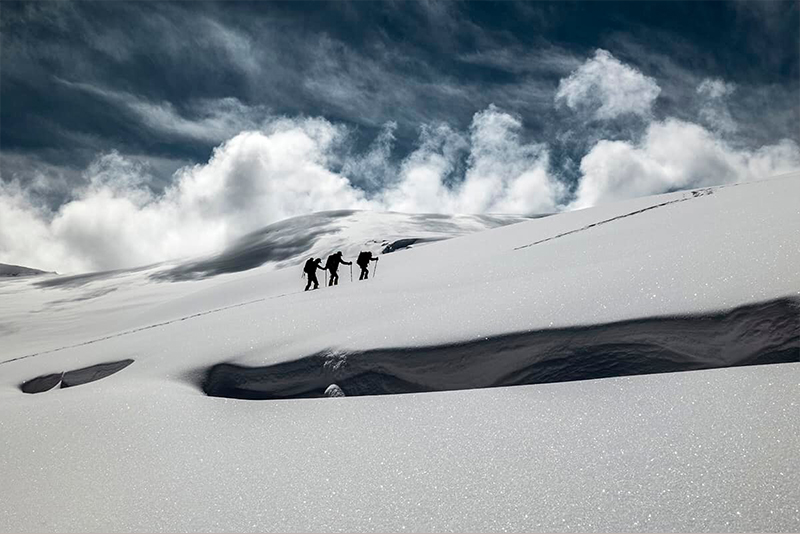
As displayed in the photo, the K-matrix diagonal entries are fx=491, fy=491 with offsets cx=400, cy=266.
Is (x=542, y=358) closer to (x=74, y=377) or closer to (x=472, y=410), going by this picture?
(x=472, y=410)

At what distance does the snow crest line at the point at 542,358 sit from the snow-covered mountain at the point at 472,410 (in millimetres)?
13

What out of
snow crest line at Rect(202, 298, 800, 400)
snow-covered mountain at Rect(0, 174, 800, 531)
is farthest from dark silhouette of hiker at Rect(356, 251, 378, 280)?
snow crest line at Rect(202, 298, 800, 400)

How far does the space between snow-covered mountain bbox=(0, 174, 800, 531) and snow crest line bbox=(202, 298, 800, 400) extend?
0.01 metres

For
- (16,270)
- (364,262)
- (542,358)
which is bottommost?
(542,358)

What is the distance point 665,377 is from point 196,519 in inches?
108

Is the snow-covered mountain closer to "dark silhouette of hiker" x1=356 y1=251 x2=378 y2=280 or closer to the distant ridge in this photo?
"dark silhouette of hiker" x1=356 y1=251 x2=378 y2=280

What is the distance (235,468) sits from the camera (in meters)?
2.74

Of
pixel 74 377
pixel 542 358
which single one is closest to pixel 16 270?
pixel 74 377

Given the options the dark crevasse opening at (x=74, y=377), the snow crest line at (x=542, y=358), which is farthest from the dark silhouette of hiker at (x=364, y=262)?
the snow crest line at (x=542, y=358)

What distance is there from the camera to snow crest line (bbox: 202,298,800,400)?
3051 millimetres

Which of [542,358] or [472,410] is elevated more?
[542,358]

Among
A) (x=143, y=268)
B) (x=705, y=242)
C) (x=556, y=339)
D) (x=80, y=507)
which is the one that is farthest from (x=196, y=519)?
(x=143, y=268)

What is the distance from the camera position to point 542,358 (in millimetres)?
3551

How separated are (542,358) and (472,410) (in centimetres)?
81
